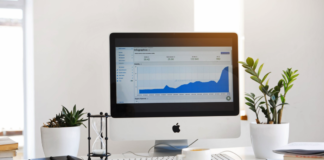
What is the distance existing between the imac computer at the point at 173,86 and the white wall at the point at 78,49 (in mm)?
472

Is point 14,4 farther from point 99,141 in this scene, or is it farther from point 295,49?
point 295,49

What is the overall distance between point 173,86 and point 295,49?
93cm

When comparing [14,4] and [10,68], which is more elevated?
[14,4]

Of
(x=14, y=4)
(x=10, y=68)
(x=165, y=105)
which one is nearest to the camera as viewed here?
(x=165, y=105)

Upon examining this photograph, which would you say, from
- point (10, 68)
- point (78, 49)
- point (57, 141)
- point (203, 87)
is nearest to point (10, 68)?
point (10, 68)

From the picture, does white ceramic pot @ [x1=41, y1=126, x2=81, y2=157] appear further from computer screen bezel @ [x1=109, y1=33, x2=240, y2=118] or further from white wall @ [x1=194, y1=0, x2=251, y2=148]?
white wall @ [x1=194, y1=0, x2=251, y2=148]

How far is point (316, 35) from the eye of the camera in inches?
65.0

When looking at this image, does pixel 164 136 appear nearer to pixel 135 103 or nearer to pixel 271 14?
pixel 135 103

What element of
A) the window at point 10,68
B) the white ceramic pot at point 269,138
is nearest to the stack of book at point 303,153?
the white ceramic pot at point 269,138

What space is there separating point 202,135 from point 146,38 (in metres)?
0.45

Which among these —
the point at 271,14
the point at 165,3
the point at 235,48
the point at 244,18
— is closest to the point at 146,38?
the point at 235,48

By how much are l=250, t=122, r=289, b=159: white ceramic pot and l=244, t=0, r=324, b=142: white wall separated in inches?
26.1

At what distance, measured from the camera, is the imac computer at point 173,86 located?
1.10m

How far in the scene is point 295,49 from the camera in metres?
1.65
